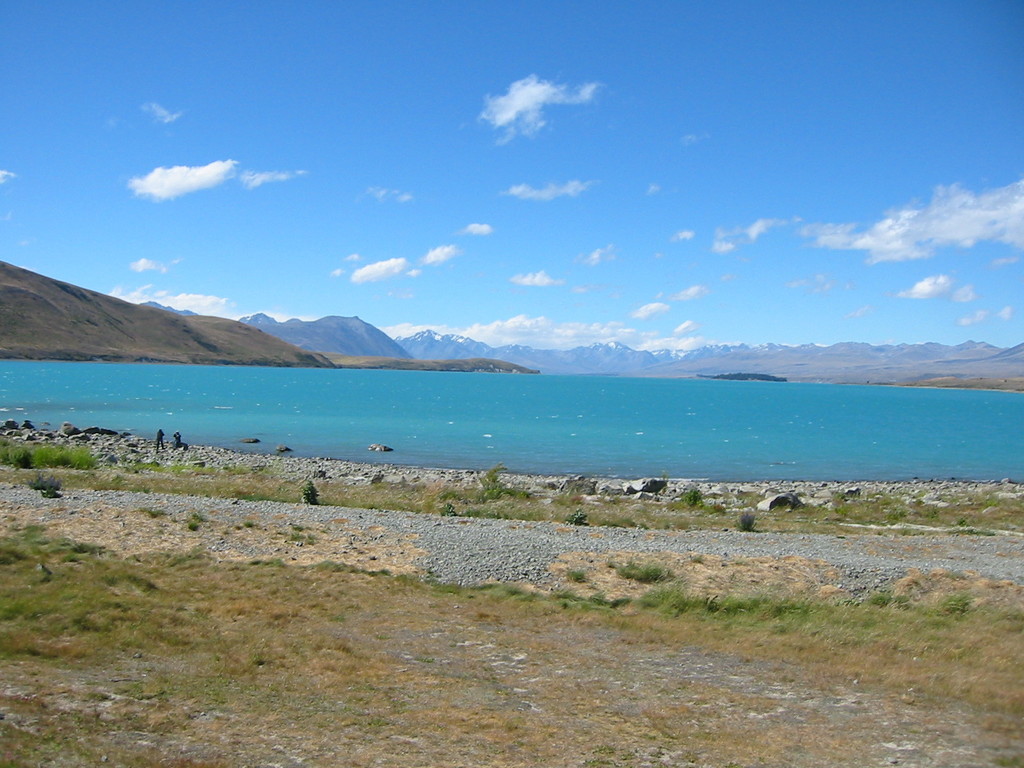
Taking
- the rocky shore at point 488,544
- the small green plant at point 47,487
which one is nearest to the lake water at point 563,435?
the rocky shore at point 488,544

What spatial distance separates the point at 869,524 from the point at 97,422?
65089 mm

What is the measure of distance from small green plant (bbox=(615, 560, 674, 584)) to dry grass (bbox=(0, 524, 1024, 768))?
71 cm

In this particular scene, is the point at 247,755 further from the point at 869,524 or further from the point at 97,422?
the point at 97,422

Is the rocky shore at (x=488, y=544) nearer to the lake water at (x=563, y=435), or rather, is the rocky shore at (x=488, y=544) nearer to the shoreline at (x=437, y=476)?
the shoreline at (x=437, y=476)

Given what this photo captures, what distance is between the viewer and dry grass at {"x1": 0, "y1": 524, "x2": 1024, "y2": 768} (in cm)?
746

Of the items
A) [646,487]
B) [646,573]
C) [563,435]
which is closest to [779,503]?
[646,487]

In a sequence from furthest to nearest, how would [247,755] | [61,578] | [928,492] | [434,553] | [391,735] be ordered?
[928,492]
[434,553]
[61,578]
[391,735]
[247,755]

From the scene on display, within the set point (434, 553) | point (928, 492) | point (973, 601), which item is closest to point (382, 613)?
point (434, 553)

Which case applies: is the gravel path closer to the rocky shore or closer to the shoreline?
the rocky shore

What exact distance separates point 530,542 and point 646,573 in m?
3.76

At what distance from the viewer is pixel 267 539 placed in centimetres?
1750

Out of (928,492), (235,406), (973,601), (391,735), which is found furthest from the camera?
(235,406)

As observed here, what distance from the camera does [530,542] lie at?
18484 mm

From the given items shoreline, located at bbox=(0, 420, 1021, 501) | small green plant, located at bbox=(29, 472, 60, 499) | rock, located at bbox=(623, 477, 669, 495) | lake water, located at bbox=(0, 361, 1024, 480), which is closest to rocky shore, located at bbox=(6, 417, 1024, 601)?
small green plant, located at bbox=(29, 472, 60, 499)
